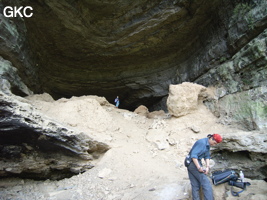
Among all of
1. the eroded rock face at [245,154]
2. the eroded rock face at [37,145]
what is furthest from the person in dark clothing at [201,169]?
the eroded rock face at [37,145]

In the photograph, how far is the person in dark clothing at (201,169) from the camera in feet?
10.4

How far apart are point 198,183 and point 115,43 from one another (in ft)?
30.9

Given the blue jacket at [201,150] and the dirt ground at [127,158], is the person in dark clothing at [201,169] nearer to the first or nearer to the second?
the blue jacket at [201,150]

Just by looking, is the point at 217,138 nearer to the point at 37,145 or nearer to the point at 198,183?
the point at 198,183

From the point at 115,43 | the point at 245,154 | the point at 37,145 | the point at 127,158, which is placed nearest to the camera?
the point at 37,145

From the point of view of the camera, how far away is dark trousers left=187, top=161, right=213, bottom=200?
313cm

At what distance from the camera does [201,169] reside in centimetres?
317

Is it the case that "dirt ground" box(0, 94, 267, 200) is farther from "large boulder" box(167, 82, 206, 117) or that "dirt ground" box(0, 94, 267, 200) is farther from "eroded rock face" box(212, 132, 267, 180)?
"eroded rock face" box(212, 132, 267, 180)

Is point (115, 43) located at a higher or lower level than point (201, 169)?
higher

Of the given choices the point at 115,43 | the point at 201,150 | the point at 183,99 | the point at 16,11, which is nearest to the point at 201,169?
the point at 201,150

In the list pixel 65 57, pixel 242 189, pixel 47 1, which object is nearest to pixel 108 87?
pixel 65 57

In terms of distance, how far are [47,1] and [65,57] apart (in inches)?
154

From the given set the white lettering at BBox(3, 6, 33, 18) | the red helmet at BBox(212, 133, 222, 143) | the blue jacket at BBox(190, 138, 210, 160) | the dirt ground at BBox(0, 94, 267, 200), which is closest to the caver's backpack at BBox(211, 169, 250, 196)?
the dirt ground at BBox(0, 94, 267, 200)

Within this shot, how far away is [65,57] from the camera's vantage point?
39.5ft
